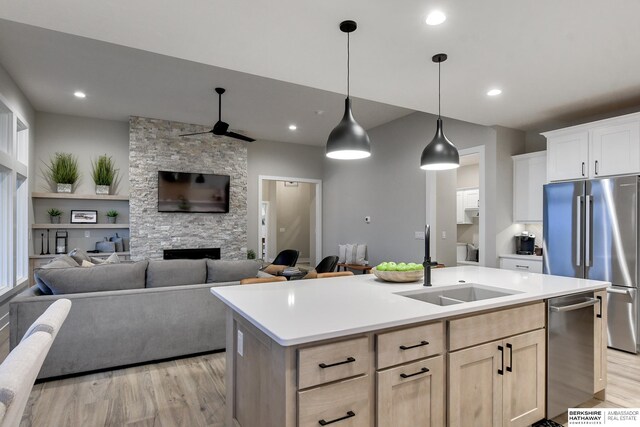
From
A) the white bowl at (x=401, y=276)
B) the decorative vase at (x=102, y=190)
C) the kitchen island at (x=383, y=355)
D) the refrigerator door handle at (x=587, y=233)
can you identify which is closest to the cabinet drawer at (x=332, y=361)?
the kitchen island at (x=383, y=355)

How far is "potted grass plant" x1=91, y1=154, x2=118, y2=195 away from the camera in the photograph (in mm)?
6383

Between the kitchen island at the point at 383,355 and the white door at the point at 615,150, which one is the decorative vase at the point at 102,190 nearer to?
the kitchen island at the point at 383,355

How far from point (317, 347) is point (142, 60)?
399cm

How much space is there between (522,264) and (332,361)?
4.14m

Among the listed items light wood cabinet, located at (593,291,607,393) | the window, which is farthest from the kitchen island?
the window

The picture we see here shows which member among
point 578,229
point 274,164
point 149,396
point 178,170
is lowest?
point 149,396

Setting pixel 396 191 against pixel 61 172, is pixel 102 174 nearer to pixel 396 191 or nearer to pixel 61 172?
pixel 61 172

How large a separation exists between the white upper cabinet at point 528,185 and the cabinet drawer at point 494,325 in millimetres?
2978

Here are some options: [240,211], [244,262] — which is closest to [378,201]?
[240,211]

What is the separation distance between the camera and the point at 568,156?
416 cm

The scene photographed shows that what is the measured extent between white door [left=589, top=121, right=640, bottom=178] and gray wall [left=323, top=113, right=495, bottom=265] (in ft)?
3.98

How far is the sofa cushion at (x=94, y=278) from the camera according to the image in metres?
2.96

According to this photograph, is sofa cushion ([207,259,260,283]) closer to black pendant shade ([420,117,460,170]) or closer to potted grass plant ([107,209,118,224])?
black pendant shade ([420,117,460,170])

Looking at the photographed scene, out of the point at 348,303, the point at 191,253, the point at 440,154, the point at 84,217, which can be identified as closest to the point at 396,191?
the point at 440,154
